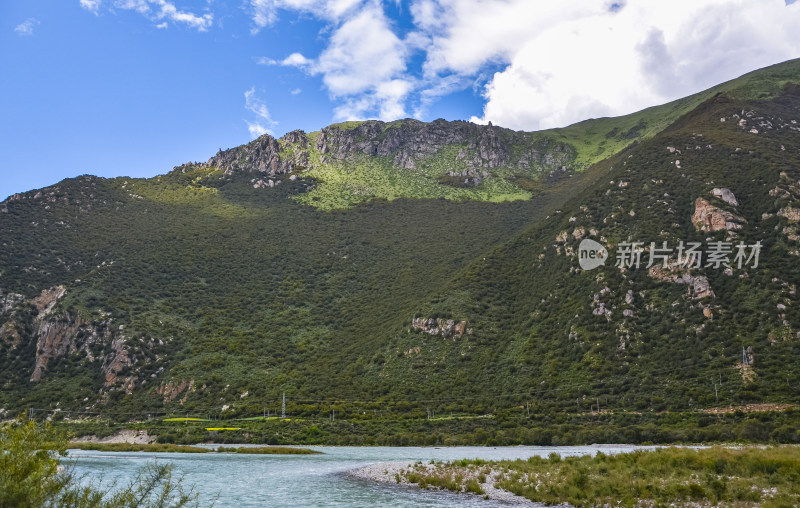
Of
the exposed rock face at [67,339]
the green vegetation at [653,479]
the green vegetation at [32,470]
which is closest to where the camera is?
the green vegetation at [32,470]

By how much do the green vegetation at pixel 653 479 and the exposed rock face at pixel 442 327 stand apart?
177ft

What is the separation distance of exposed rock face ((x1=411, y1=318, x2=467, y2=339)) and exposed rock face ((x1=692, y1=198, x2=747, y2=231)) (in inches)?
1522

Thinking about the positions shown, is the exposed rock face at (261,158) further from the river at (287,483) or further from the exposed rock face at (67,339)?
the river at (287,483)

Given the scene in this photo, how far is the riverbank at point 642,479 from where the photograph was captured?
18.7 meters

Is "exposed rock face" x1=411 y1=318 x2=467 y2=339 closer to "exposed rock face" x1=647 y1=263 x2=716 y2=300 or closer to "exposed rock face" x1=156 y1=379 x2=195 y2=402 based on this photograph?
"exposed rock face" x1=647 y1=263 x2=716 y2=300

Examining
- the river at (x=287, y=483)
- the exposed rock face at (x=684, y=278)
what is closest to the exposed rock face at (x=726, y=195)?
the exposed rock face at (x=684, y=278)

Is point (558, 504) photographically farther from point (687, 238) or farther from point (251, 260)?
point (251, 260)

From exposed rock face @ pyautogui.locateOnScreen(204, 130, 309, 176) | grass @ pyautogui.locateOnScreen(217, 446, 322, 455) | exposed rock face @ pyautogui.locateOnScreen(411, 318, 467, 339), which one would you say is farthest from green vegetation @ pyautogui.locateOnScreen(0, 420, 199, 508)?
exposed rock face @ pyautogui.locateOnScreen(204, 130, 309, 176)

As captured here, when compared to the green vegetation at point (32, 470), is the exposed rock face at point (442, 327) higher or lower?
higher

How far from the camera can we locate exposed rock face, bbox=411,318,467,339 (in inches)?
3359

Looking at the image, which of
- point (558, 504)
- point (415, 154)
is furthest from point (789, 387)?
point (415, 154)

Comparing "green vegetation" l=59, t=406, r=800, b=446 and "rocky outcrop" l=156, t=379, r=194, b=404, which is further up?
"rocky outcrop" l=156, t=379, r=194, b=404

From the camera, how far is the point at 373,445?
65.4 m

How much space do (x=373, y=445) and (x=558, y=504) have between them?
46.7 meters
